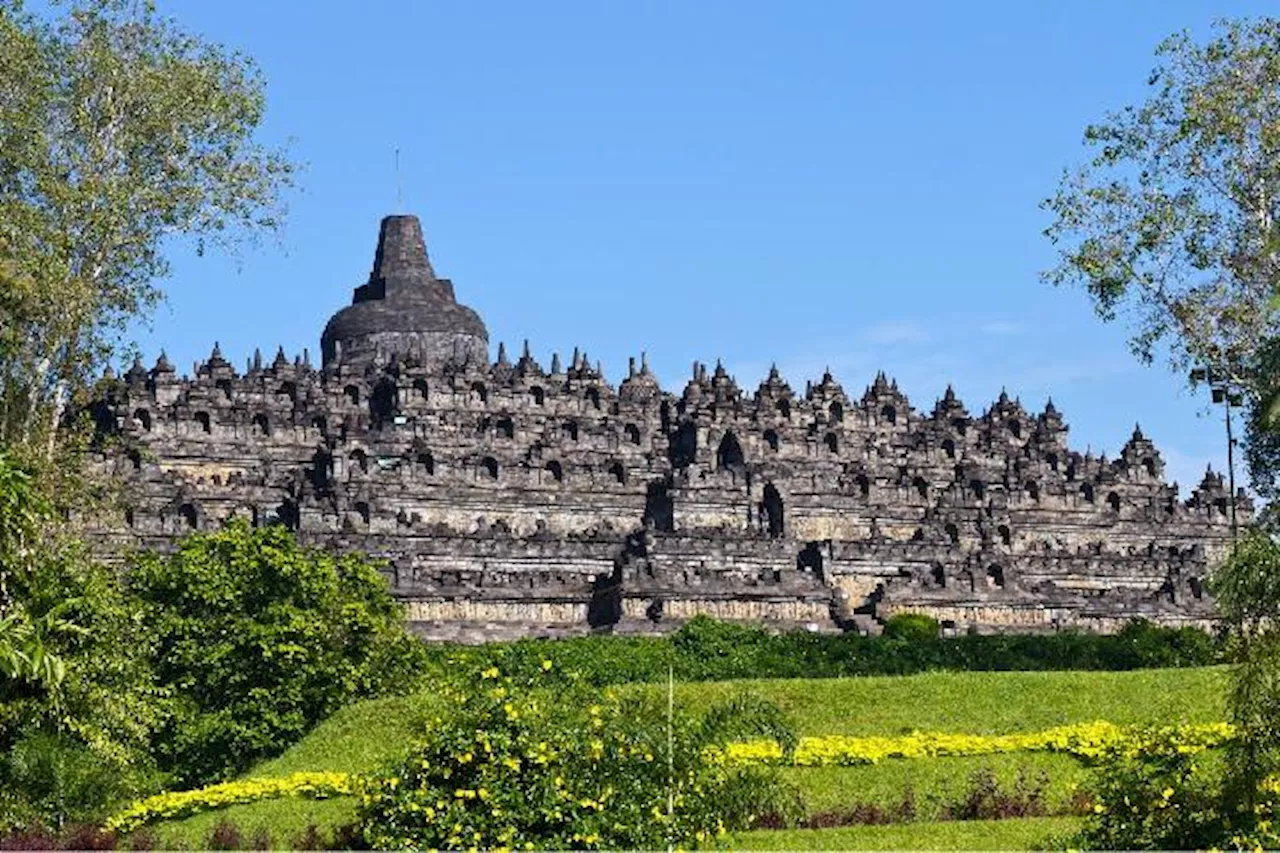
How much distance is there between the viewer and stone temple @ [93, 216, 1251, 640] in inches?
3172

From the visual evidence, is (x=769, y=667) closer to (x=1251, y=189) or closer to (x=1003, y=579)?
(x=1251, y=189)

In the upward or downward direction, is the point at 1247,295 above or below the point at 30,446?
above

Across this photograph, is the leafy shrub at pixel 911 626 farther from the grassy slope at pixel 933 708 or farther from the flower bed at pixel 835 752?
the flower bed at pixel 835 752

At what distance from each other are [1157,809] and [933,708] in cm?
1636

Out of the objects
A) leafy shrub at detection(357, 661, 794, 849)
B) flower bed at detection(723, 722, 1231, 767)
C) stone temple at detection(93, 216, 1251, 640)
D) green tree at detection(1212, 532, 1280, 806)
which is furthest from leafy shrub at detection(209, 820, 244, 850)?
stone temple at detection(93, 216, 1251, 640)

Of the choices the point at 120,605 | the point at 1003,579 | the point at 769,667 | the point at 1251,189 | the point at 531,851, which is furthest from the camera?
the point at 1003,579

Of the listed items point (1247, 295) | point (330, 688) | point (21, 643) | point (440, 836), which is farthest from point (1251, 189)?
point (21, 643)

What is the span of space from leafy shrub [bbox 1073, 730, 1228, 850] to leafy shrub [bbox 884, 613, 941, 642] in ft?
134

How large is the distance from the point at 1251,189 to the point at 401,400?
153 feet

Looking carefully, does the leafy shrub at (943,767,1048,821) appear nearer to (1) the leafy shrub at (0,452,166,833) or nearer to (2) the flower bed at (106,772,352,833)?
(2) the flower bed at (106,772,352,833)

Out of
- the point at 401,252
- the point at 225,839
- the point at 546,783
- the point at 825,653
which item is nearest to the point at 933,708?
the point at 225,839

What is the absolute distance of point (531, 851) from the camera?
A: 96.7 ft

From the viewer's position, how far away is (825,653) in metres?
64.8

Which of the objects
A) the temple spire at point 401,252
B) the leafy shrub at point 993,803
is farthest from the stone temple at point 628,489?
the leafy shrub at point 993,803
